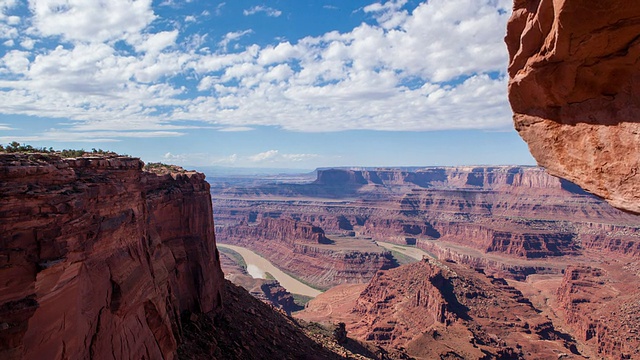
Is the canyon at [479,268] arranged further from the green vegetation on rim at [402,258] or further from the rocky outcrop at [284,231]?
the green vegetation on rim at [402,258]

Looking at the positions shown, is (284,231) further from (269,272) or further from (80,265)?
(80,265)

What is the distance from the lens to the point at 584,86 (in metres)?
7.54

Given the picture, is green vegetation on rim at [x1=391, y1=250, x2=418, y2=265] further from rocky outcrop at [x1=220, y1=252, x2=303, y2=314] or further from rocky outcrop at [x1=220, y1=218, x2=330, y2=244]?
rocky outcrop at [x1=220, y1=252, x2=303, y2=314]

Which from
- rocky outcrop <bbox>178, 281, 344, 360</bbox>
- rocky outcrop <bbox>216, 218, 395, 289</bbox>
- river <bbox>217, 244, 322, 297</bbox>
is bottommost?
river <bbox>217, 244, 322, 297</bbox>

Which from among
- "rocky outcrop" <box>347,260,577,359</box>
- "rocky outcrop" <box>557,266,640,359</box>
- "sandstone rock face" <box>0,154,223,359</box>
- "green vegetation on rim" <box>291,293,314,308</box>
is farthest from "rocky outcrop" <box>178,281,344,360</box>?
"green vegetation on rim" <box>291,293,314,308</box>

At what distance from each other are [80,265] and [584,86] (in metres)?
13.7

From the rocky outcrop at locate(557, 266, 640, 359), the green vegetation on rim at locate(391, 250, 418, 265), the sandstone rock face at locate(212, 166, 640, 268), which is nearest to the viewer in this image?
the rocky outcrop at locate(557, 266, 640, 359)

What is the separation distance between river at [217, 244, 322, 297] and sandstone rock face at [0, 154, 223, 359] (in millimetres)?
86157

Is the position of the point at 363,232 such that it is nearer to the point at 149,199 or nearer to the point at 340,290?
the point at 340,290

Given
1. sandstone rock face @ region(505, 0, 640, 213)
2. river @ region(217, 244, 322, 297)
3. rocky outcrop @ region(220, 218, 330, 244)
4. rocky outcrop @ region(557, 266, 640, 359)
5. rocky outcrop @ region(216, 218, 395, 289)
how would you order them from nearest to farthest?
sandstone rock face @ region(505, 0, 640, 213) < rocky outcrop @ region(557, 266, 640, 359) < river @ region(217, 244, 322, 297) < rocky outcrop @ region(216, 218, 395, 289) < rocky outcrop @ region(220, 218, 330, 244)

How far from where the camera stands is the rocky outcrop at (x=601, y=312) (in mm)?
53062

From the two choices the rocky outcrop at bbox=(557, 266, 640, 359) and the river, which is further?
the river

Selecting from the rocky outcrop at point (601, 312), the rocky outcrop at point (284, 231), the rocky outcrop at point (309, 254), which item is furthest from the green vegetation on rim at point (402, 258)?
the rocky outcrop at point (601, 312)

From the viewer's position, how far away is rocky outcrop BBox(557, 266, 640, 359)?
5306cm
